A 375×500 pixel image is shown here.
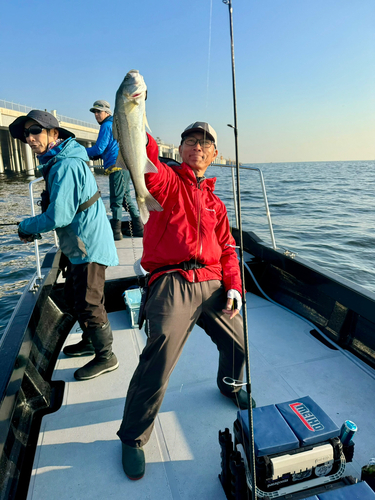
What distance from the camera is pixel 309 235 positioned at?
12438 millimetres

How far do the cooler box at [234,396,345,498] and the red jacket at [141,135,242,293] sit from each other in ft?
2.95

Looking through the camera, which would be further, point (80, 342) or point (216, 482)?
point (80, 342)

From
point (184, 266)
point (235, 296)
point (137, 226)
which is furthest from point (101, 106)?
point (235, 296)


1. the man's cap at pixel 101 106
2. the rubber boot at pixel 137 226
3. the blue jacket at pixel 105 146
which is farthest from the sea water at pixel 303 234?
the rubber boot at pixel 137 226

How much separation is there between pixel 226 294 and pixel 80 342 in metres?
1.78

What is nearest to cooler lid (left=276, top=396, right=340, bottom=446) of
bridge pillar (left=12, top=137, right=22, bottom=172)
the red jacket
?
the red jacket

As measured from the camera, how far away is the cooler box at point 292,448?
1602mm

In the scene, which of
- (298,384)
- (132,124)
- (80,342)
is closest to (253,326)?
(298,384)

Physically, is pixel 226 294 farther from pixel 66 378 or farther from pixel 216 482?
pixel 66 378

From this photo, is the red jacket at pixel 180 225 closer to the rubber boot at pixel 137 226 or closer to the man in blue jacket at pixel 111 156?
the man in blue jacket at pixel 111 156

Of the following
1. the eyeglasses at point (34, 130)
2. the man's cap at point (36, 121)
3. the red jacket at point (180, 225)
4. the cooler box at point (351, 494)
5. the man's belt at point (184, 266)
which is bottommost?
the cooler box at point (351, 494)

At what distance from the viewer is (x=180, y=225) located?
6.40 ft

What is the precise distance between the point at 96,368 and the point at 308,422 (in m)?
1.87

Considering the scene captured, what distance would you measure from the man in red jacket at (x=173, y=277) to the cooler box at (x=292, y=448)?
57cm
